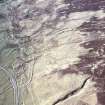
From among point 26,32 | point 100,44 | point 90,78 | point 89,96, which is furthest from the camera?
point 26,32

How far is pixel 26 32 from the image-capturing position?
92.4 inches

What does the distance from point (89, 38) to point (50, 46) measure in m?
0.34

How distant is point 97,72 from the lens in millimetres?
1784

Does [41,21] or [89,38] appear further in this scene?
[41,21]

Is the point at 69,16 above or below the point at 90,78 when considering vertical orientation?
above

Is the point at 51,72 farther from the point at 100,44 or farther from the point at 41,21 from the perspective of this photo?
the point at 41,21

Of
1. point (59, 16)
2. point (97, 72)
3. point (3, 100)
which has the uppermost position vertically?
point (59, 16)

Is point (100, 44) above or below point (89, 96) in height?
above

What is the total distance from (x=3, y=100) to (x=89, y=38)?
87cm

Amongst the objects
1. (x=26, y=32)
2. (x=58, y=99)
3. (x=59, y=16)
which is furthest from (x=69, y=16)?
(x=58, y=99)

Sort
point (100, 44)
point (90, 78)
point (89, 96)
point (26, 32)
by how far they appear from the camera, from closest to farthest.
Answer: point (89, 96) < point (90, 78) < point (100, 44) < point (26, 32)

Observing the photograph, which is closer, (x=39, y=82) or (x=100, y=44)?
(x=39, y=82)

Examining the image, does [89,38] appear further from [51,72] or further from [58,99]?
[58,99]

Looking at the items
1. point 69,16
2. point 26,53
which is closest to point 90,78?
point 26,53
